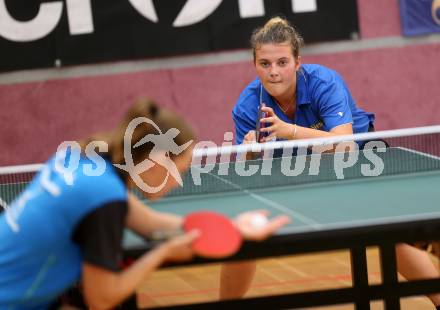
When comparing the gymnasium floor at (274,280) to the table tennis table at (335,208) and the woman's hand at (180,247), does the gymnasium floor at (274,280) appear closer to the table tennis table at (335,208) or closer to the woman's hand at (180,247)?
the table tennis table at (335,208)

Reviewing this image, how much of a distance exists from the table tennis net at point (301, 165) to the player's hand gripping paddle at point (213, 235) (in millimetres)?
1075

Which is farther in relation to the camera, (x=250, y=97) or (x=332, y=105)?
(x=250, y=97)

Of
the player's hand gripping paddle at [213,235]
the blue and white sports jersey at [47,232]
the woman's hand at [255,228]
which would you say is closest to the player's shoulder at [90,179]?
the blue and white sports jersey at [47,232]

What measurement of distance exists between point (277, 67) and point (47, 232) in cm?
211

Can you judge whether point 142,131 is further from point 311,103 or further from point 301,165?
point 311,103

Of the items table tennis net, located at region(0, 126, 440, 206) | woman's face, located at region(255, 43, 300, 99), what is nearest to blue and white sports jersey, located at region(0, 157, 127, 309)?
table tennis net, located at region(0, 126, 440, 206)

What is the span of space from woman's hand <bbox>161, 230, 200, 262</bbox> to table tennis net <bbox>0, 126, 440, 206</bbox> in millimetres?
1113

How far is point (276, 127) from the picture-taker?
163 inches

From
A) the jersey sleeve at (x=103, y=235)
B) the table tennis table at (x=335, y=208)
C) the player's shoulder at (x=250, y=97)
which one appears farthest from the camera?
the player's shoulder at (x=250, y=97)

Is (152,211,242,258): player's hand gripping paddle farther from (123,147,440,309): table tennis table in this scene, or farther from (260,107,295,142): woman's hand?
(260,107,295,142): woman's hand

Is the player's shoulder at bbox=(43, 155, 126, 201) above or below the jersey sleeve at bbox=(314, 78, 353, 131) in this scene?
above

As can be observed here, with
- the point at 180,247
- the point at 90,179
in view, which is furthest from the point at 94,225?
the point at 180,247

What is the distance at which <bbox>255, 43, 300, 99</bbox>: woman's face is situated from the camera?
4.30m

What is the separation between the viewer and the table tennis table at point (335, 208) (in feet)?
9.04
